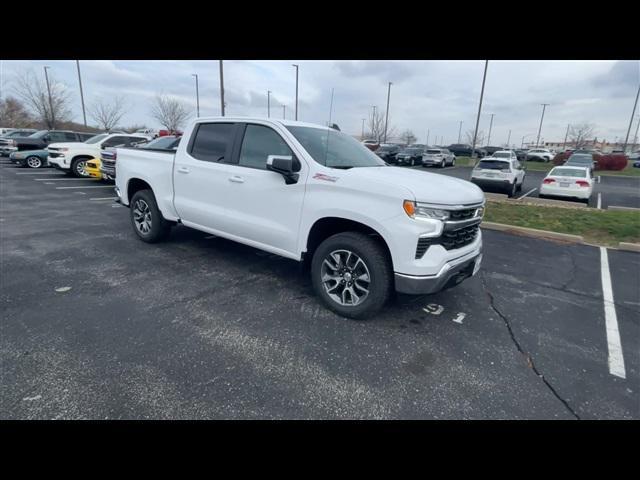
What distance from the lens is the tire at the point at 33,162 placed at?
54.1 ft

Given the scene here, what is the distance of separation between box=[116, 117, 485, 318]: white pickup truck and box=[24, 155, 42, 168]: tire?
16863mm

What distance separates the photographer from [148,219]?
215 inches

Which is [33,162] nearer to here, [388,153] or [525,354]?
[525,354]

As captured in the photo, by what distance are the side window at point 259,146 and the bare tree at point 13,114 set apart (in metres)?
56.5

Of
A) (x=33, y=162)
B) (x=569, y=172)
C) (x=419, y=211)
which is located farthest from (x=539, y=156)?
(x=33, y=162)

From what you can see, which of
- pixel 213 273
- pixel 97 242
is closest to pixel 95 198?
pixel 97 242

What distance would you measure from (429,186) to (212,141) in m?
2.92

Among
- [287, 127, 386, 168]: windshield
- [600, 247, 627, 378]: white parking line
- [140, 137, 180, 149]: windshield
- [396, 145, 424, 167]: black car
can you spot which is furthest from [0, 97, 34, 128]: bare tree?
[600, 247, 627, 378]: white parking line

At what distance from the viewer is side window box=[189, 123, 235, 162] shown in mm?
4309

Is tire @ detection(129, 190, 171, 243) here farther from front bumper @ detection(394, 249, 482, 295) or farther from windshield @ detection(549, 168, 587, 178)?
windshield @ detection(549, 168, 587, 178)

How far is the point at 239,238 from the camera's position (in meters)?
4.21

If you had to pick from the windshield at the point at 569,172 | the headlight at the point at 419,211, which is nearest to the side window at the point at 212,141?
the headlight at the point at 419,211

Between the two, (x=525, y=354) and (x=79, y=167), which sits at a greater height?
(x=79, y=167)
